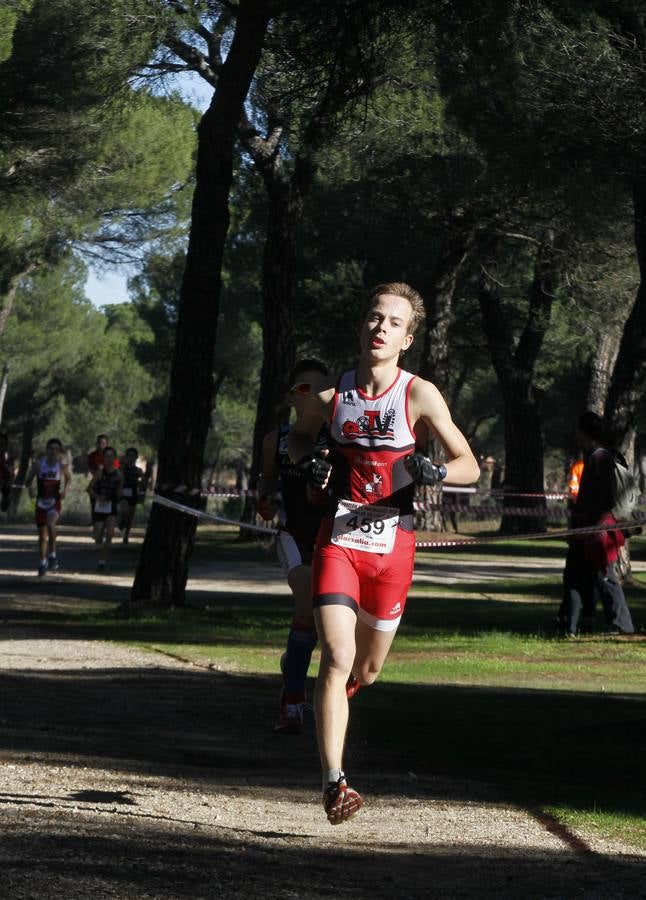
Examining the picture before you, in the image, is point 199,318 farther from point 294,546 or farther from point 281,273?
point 281,273

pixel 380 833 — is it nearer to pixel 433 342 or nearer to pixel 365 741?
pixel 365 741

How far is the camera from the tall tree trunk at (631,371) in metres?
18.3

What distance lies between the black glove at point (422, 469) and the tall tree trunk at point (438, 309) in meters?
22.6

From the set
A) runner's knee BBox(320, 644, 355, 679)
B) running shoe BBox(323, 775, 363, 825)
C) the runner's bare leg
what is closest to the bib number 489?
the runner's bare leg

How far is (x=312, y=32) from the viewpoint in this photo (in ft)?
48.2

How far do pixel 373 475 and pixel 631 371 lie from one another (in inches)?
524

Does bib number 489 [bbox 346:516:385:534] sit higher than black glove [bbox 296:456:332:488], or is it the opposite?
black glove [bbox 296:456:332:488]

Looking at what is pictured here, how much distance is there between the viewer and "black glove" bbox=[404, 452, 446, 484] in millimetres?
5391

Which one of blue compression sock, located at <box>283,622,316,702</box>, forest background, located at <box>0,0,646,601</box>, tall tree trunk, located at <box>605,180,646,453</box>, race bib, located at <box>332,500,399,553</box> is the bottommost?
blue compression sock, located at <box>283,622,316,702</box>

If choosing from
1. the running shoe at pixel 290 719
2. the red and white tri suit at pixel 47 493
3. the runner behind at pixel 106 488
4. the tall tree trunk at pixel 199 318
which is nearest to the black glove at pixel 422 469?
the running shoe at pixel 290 719

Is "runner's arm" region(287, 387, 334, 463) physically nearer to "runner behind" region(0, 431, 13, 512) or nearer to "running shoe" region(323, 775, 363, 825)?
"running shoe" region(323, 775, 363, 825)

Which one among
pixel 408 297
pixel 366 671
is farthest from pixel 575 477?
pixel 408 297

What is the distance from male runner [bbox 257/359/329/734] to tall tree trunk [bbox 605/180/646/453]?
35.7 ft

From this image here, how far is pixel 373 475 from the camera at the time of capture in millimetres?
5613
